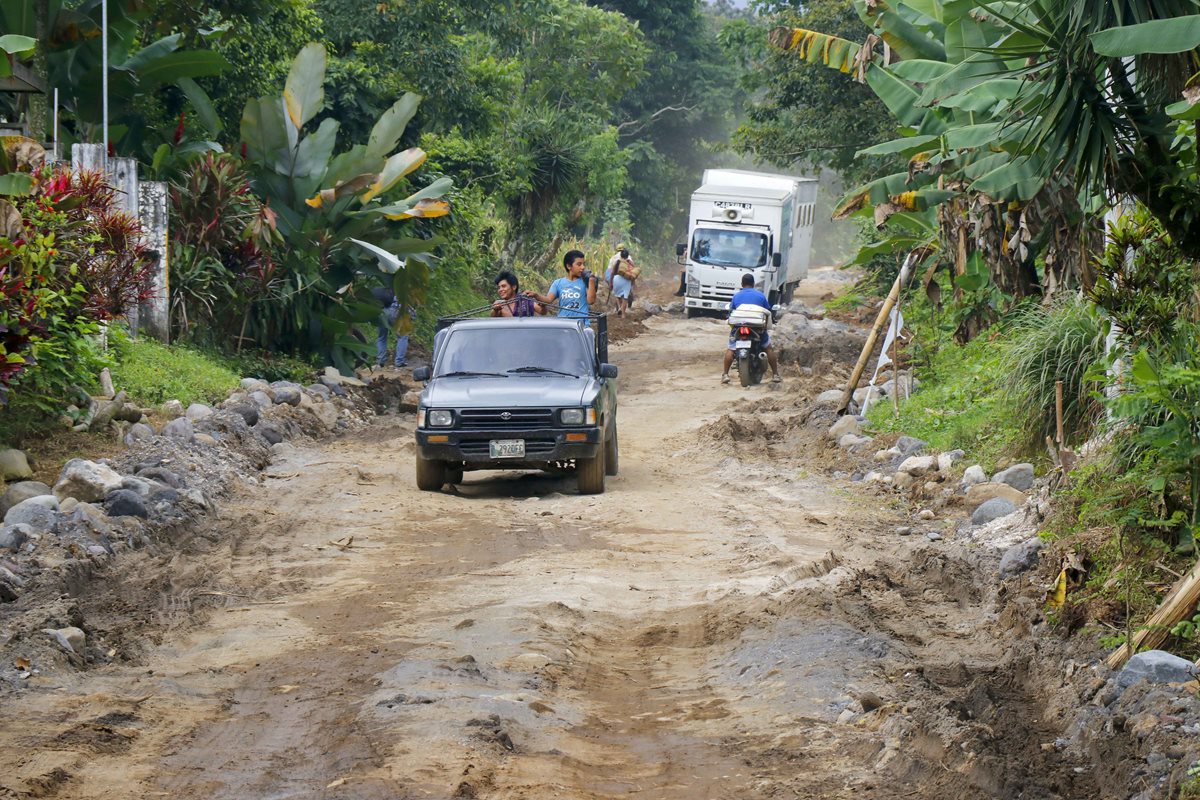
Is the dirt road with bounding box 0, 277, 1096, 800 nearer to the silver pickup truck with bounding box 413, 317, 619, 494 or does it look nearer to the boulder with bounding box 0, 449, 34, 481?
the silver pickup truck with bounding box 413, 317, 619, 494

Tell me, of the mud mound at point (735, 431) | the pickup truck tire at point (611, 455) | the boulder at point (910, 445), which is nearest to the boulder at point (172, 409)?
the pickup truck tire at point (611, 455)

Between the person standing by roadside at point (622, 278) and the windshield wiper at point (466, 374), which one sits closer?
the windshield wiper at point (466, 374)

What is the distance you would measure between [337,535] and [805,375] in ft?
50.2

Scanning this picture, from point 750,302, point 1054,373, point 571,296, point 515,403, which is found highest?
point 571,296

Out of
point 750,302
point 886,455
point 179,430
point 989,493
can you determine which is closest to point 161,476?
point 179,430

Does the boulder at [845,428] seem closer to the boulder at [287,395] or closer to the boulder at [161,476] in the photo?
the boulder at [287,395]

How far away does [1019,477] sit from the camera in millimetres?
12453

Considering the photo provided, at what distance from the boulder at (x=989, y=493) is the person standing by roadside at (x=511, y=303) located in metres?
6.50

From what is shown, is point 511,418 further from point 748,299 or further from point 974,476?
point 748,299

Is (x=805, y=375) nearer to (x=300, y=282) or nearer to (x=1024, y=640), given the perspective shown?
(x=300, y=282)

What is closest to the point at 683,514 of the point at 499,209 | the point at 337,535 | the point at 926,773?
the point at 337,535

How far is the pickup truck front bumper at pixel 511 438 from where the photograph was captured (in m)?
13.3

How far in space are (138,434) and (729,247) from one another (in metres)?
25.8

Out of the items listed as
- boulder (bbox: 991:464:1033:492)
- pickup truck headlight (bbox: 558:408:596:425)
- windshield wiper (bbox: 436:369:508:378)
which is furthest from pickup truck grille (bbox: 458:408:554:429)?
boulder (bbox: 991:464:1033:492)
